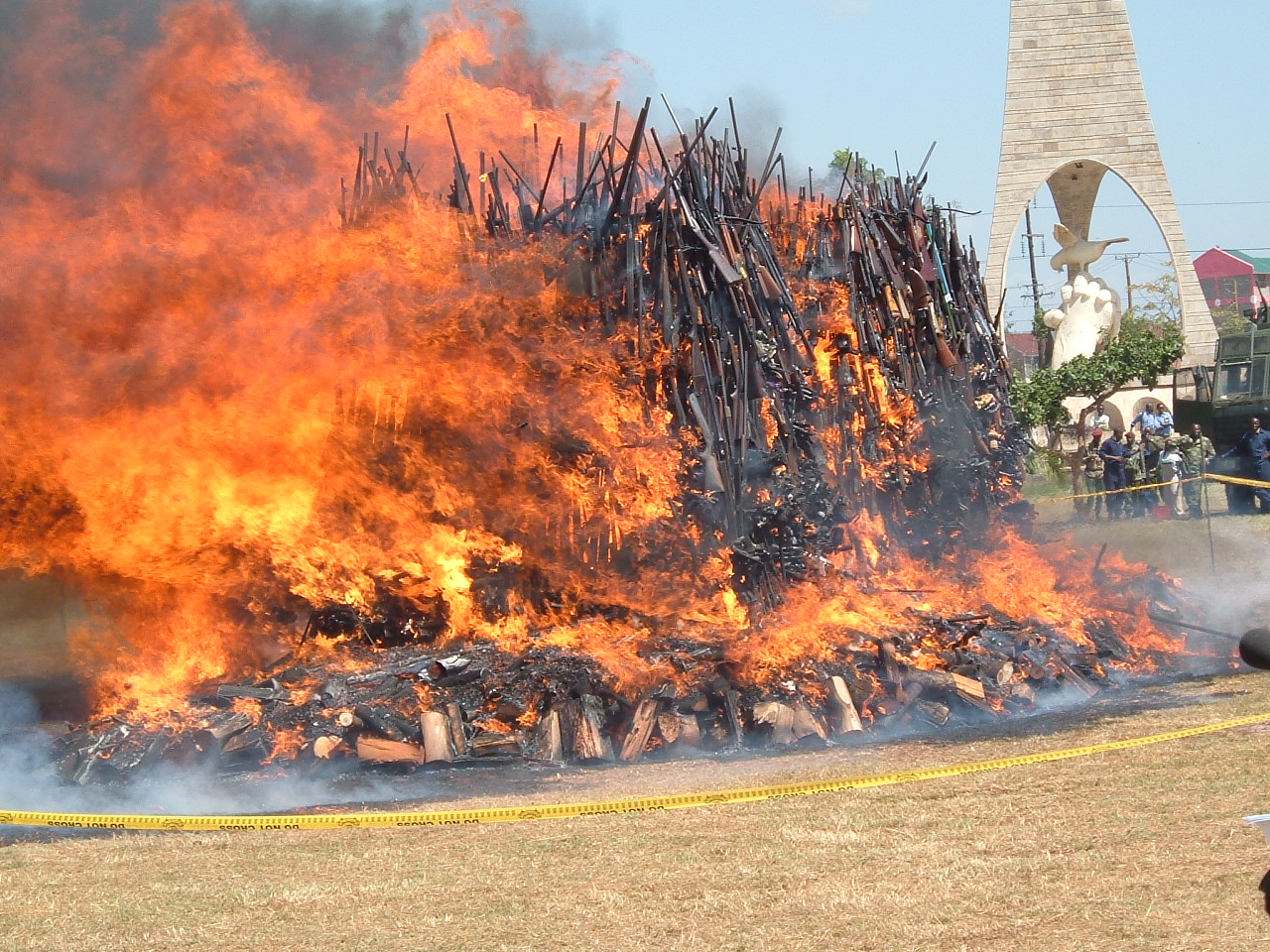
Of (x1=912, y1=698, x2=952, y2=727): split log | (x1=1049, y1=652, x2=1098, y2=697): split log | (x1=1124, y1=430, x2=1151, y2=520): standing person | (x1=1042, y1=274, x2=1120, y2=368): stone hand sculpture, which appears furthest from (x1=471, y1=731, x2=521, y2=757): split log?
(x1=1042, y1=274, x2=1120, y2=368): stone hand sculpture

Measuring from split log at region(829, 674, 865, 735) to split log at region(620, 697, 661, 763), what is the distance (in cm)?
126

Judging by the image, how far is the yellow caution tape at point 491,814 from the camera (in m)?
7.30

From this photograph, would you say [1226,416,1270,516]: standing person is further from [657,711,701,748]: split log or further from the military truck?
[657,711,701,748]: split log

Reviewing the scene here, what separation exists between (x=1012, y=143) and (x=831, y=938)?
98.1 feet

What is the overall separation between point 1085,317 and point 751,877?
33.6 m

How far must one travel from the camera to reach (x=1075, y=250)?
36.8m

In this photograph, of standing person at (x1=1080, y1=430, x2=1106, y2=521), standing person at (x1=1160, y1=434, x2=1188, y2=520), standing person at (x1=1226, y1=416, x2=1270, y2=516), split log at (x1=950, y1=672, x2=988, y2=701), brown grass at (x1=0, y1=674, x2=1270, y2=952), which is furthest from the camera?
standing person at (x1=1080, y1=430, x2=1106, y2=521)

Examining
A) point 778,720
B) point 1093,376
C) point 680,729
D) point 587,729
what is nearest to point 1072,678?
point 778,720

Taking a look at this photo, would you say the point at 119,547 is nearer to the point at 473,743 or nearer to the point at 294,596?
the point at 294,596

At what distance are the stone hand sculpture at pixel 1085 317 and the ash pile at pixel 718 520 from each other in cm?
2426

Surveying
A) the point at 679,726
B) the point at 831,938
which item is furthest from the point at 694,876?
the point at 679,726

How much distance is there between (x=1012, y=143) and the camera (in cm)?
3259

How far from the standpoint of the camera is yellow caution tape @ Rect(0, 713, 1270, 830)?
7305 millimetres

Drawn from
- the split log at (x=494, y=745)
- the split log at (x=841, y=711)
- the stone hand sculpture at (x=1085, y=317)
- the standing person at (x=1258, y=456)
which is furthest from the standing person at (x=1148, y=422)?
the split log at (x=494, y=745)
